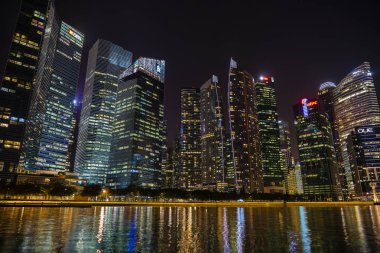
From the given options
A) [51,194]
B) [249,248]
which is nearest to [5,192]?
[51,194]

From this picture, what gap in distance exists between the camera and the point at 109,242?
30.1 meters

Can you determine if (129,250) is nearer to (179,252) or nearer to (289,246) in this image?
(179,252)

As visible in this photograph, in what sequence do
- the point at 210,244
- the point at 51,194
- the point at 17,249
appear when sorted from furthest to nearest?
the point at 51,194
the point at 210,244
the point at 17,249

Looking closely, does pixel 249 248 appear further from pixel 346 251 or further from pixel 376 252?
pixel 376 252

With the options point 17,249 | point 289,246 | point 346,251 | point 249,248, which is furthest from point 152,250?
point 346,251

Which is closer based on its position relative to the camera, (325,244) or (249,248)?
(249,248)

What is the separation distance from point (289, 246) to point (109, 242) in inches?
738

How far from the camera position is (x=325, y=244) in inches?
1172

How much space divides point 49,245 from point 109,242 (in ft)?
19.2

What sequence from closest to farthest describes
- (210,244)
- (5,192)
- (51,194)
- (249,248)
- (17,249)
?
(17,249) → (249,248) → (210,244) → (5,192) → (51,194)

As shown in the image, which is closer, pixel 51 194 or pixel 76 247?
pixel 76 247

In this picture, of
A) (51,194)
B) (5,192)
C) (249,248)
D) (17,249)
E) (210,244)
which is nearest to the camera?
(17,249)

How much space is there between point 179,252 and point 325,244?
16.1m


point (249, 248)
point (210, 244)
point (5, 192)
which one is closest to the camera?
point (249, 248)
